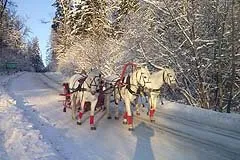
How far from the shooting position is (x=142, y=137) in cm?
1136

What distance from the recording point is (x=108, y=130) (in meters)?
12.4

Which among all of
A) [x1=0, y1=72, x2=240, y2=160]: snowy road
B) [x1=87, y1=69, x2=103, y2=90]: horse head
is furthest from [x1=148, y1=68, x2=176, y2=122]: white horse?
[x1=87, y1=69, x2=103, y2=90]: horse head

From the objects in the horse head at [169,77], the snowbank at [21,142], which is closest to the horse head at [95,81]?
the horse head at [169,77]

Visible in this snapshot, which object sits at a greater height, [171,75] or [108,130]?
[171,75]

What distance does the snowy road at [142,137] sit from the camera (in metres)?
9.41

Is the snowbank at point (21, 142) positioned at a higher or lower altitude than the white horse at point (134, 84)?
lower

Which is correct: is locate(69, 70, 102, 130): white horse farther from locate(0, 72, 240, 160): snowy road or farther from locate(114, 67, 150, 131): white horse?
locate(114, 67, 150, 131): white horse

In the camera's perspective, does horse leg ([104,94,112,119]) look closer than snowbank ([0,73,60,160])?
No

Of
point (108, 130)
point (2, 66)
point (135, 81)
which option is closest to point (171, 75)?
point (135, 81)

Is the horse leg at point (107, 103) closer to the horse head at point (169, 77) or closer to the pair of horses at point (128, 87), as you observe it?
the pair of horses at point (128, 87)

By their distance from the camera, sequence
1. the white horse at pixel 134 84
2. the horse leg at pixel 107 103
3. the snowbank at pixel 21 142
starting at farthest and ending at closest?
the horse leg at pixel 107 103 → the white horse at pixel 134 84 → the snowbank at pixel 21 142

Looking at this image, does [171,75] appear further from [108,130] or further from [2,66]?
[2,66]

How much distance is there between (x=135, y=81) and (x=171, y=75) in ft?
4.30

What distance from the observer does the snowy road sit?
941 cm
